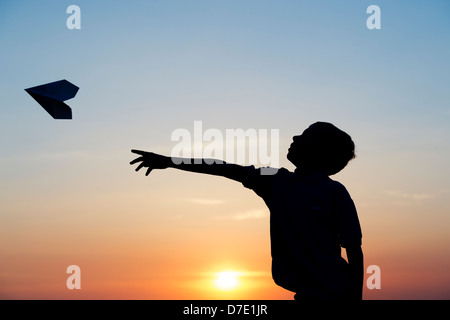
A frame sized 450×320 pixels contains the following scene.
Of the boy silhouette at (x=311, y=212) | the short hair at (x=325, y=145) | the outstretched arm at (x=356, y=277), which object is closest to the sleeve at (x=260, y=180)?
the boy silhouette at (x=311, y=212)

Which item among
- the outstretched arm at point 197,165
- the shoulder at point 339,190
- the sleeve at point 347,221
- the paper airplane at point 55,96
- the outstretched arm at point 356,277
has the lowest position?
the outstretched arm at point 356,277

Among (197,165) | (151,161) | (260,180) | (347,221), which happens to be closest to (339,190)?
(347,221)

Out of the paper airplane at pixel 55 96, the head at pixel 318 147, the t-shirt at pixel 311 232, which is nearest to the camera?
the t-shirt at pixel 311 232

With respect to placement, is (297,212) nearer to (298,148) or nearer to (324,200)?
(324,200)

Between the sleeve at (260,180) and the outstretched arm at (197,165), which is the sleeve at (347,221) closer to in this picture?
the sleeve at (260,180)

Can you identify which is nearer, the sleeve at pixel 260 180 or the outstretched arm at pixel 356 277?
the outstretched arm at pixel 356 277

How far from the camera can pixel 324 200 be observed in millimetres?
3842

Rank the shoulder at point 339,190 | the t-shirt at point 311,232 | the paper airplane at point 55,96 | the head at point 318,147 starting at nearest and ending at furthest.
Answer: the t-shirt at point 311,232
the shoulder at point 339,190
the head at point 318,147
the paper airplane at point 55,96

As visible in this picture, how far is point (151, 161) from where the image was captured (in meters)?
4.17

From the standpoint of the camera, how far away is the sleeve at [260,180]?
3.98 meters

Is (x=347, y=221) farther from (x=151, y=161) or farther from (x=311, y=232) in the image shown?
(x=151, y=161)

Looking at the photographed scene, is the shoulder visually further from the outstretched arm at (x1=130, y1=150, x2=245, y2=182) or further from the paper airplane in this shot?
the paper airplane
